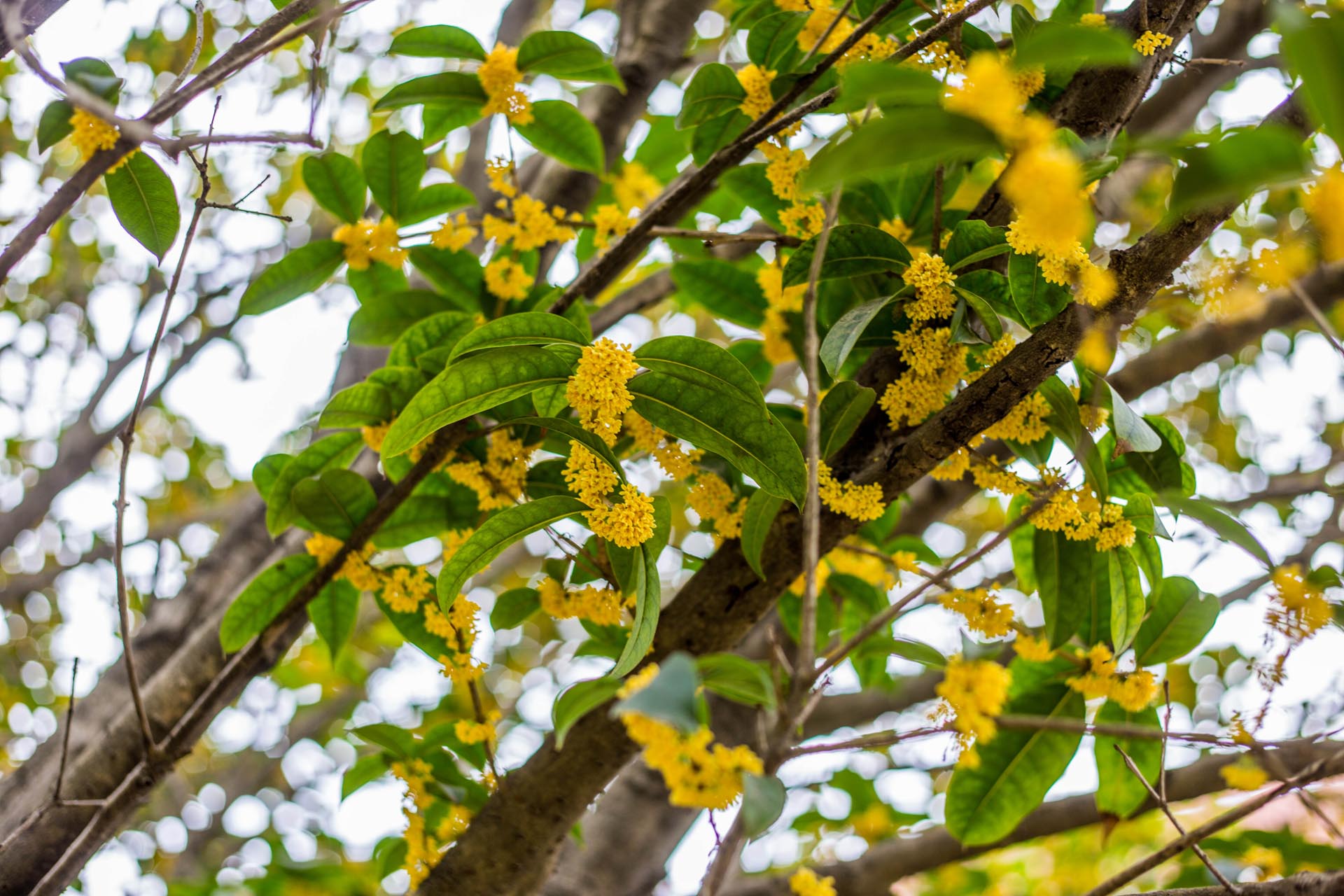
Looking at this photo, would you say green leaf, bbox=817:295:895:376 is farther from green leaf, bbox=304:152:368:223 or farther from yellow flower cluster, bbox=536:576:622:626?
green leaf, bbox=304:152:368:223

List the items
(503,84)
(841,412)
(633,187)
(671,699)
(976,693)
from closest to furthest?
(671,699) → (976,693) → (841,412) → (503,84) → (633,187)

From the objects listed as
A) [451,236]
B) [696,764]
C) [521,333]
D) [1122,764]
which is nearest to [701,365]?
[521,333]

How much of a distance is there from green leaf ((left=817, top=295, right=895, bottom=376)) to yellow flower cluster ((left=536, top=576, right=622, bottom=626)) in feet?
1.41

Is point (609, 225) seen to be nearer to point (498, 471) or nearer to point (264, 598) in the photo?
point (498, 471)

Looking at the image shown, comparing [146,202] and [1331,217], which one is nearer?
[1331,217]

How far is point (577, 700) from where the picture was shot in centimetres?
89

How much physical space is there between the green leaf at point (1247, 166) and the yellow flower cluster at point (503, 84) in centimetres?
109

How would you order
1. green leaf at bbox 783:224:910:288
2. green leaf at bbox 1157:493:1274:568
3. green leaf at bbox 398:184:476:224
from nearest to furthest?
green leaf at bbox 1157:493:1274:568 → green leaf at bbox 783:224:910:288 → green leaf at bbox 398:184:476:224

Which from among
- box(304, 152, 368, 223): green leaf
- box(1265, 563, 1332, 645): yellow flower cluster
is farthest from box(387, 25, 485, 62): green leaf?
box(1265, 563, 1332, 645): yellow flower cluster

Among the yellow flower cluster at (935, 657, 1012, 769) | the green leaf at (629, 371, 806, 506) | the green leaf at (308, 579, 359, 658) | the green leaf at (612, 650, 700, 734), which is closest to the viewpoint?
the green leaf at (612, 650, 700, 734)

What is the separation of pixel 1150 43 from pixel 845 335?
503mm

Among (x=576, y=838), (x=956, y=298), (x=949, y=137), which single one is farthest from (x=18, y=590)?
(x=949, y=137)

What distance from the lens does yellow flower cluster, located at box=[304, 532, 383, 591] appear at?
127 centimetres

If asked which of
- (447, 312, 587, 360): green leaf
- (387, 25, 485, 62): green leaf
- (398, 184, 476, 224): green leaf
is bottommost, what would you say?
(447, 312, 587, 360): green leaf
